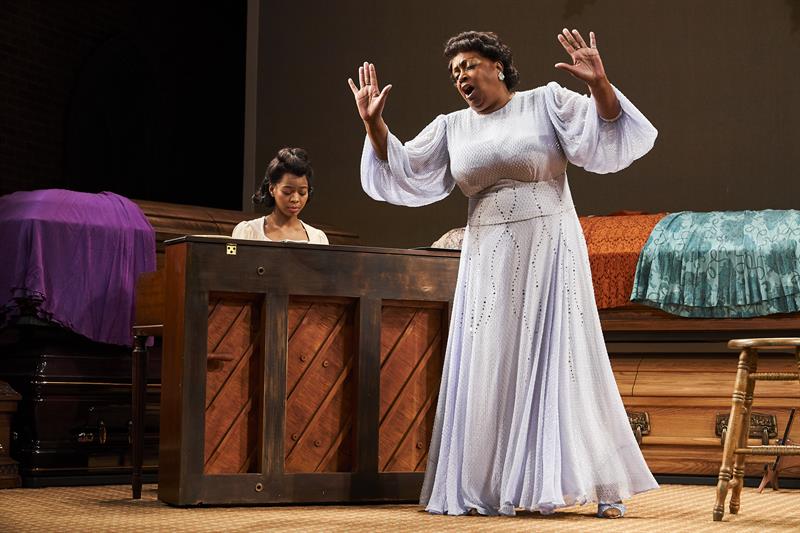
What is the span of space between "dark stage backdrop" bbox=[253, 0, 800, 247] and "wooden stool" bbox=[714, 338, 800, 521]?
299 centimetres

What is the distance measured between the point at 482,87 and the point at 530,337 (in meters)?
0.87

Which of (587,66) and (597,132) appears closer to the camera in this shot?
(587,66)

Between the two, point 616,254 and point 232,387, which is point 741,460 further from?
point 616,254

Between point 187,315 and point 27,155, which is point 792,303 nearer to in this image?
point 187,315

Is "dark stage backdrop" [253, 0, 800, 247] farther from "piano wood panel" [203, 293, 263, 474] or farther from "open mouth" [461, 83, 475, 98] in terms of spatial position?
"piano wood panel" [203, 293, 263, 474]

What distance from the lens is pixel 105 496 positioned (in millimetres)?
4625

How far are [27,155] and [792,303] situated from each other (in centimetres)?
615

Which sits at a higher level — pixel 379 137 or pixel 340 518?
pixel 379 137

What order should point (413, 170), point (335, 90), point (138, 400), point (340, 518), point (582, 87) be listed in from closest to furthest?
1. point (340, 518)
2. point (413, 170)
3. point (138, 400)
4. point (582, 87)
5. point (335, 90)

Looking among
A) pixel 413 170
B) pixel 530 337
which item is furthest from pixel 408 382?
pixel 413 170

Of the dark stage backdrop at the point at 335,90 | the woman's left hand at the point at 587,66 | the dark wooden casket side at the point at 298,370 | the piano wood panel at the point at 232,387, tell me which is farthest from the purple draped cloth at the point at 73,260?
the dark stage backdrop at the point at 335,90

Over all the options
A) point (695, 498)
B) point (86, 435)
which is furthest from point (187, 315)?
point (695, 498)

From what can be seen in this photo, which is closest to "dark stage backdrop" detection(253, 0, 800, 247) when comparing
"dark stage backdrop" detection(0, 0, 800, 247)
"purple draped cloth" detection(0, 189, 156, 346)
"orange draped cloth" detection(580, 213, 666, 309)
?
"dark stage backdrop" detection(0, 0, 800, 247)

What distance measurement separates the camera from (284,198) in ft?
16.7
